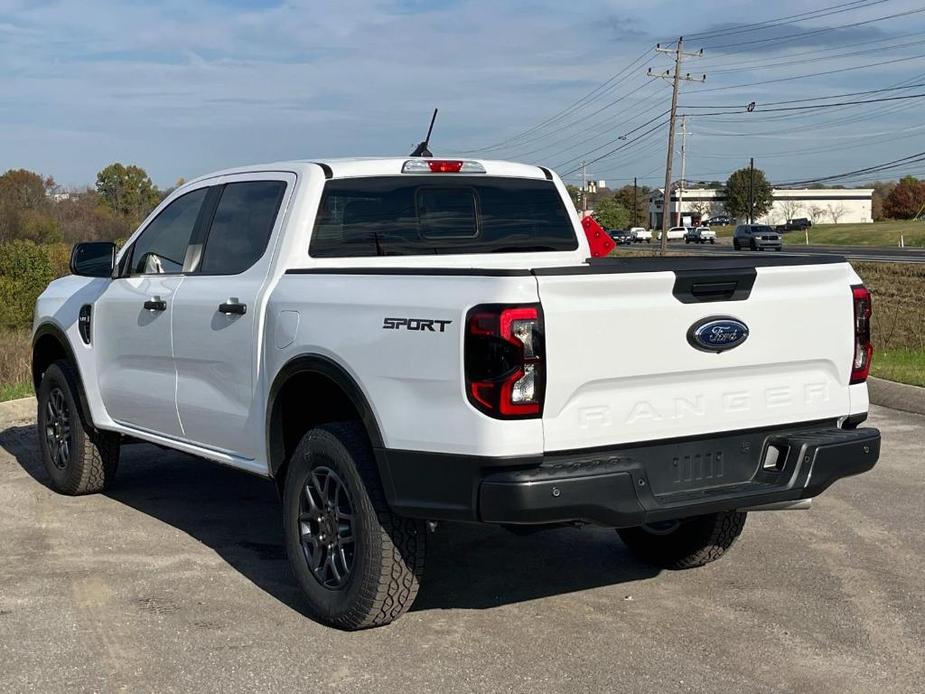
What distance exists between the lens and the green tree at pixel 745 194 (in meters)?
124

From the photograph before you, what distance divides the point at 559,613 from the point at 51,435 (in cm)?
404

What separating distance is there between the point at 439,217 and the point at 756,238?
61.9m

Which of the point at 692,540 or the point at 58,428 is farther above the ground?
the point at 58,428

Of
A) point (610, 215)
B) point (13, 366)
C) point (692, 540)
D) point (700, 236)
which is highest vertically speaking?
point (692, 540)

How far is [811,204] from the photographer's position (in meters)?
173

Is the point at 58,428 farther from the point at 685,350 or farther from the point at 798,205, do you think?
the point at 798,205

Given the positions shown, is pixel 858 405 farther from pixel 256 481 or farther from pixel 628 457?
pixel 256 481

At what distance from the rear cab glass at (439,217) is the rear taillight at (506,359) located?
1.57 metres

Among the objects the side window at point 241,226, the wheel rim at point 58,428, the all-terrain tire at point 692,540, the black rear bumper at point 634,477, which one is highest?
the side window at point 241,226

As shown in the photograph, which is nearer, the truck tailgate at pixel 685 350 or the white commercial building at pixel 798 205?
the truck tailgate at pixel 685 350

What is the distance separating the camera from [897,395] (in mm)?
10844

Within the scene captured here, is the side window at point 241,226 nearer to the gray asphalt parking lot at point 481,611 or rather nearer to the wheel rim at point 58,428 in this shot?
the gray asphalt parking lot at point 481,611

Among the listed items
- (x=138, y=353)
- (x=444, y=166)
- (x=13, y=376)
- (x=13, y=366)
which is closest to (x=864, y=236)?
(x=13, y=366)

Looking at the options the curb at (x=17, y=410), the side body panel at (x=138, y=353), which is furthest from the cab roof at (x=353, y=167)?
the curb at (x=17, y=410)
